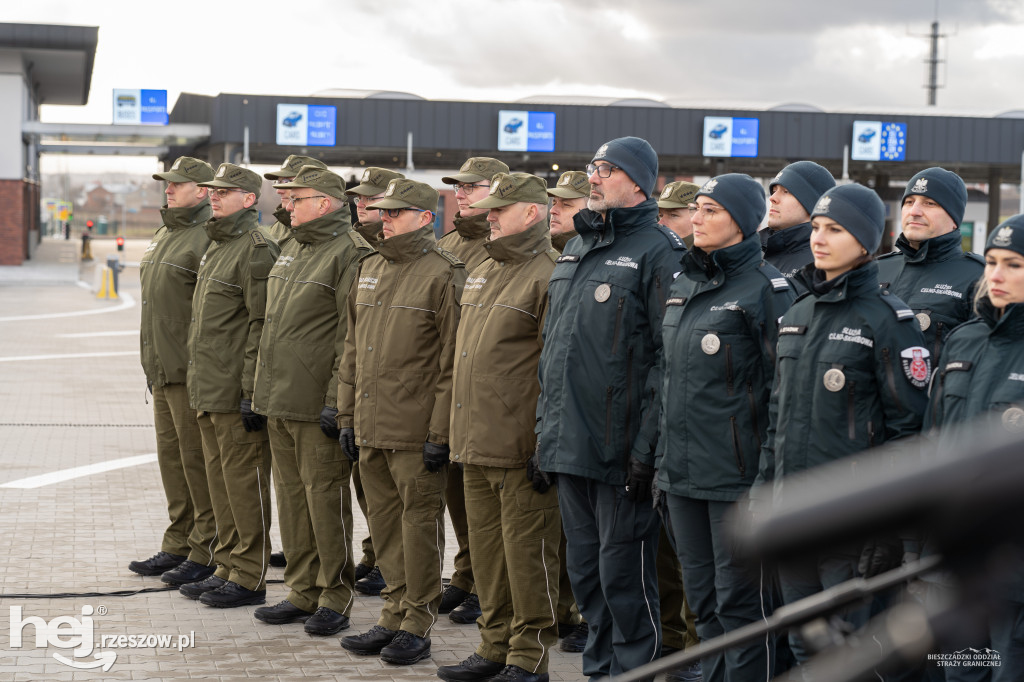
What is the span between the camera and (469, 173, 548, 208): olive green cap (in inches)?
211

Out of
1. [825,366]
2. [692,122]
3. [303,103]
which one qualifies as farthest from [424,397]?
[692,122]

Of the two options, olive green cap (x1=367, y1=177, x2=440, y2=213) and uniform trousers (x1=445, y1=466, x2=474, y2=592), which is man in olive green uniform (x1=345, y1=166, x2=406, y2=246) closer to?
olive green cap (x1=367, y1=177, x2=440, y2=213)

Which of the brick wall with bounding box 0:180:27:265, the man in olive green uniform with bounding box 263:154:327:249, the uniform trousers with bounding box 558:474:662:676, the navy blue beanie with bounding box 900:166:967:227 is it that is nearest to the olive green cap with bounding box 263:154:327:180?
the man in olive green uniform with bounding box 263:154:327:249

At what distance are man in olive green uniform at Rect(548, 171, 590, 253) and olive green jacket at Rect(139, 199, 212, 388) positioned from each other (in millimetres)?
2372

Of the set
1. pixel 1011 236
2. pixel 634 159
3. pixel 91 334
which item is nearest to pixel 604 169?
pixel 634 159

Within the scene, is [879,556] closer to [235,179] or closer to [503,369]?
[503,369]

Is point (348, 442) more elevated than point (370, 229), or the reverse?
point (370, 229)

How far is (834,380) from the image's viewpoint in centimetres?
386

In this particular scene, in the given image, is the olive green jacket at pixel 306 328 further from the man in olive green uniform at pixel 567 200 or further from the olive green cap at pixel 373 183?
the man in olive green uniform at pixel 567 200

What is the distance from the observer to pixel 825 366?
3891 mm

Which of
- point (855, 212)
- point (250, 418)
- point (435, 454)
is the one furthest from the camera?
point (250, 418)

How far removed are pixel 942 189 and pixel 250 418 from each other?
3.76 metres

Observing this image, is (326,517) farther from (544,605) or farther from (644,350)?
(644,350)

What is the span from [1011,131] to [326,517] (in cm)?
4163
